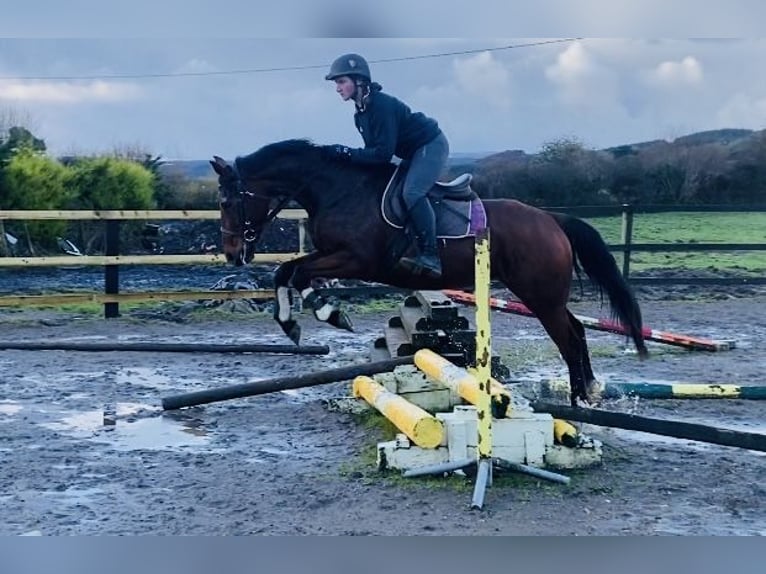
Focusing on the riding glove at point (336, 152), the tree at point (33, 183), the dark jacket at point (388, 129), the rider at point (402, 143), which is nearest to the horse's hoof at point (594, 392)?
the rider at point (402, 143)

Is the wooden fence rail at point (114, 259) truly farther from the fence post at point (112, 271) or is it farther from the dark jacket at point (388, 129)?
the dark jacket at point (388, 129)

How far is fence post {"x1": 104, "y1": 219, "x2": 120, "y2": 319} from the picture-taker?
877cm

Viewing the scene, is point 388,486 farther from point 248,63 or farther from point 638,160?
point 638,160

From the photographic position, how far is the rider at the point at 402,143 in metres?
4.60

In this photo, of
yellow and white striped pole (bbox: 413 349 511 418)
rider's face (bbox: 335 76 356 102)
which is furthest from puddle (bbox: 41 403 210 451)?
rider's face (bbox: 335 76 356 102)

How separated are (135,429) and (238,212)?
1.15m

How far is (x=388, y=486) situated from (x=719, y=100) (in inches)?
264

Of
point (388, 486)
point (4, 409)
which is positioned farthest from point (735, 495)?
point (4, 409)

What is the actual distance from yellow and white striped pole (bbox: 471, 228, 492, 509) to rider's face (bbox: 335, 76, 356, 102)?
1301 mm

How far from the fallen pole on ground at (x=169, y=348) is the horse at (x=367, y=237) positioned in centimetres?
188

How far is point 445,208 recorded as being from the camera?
481 centimetres

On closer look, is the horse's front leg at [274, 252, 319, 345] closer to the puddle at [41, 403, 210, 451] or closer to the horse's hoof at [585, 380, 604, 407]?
the puddle at [41, 403, 210, 451]

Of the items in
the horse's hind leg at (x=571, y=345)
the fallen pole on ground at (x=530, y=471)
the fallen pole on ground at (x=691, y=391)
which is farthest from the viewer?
the horse's hind leg at (x=571, y=345)

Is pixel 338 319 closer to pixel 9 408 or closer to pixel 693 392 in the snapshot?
pixel 693 392
